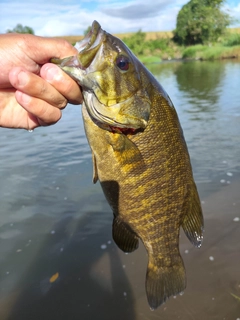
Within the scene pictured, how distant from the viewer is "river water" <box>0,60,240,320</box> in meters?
3.60

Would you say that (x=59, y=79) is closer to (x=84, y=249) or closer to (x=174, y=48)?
(x=84, y=249)

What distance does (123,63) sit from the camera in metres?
1.91

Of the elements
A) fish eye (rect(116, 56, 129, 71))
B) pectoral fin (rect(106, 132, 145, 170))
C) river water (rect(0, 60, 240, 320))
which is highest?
fish eye (rect(116, 56, 129, 71))

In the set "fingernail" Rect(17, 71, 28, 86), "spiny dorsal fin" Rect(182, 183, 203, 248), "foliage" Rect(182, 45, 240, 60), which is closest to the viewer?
"fingernail" Rect(17, 71, 28, 86)

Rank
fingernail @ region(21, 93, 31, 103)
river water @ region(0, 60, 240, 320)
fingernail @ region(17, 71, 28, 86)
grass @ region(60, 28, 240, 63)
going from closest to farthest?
fingernail @ region(17, 71, 28, 86), fingernail @ region(21, 93, 31, 103), river water @ region(0, 60, 240, 320), grass @ region(60, 28, 240, 63)

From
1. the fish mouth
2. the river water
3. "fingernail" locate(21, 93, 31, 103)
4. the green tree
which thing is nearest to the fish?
the fish mouth

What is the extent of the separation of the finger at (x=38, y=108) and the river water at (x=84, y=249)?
2.35 meters

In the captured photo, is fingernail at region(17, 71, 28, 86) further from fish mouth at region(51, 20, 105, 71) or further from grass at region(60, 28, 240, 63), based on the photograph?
grass at region(60, 28, 240, 63)

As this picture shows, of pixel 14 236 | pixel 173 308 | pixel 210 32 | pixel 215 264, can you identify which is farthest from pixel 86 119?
pixel 210 32

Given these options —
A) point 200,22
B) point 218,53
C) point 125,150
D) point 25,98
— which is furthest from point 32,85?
point 200,22

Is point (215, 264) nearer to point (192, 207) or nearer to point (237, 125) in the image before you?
point (192, 207)

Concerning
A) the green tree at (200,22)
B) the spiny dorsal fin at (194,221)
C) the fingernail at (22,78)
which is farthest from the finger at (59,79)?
the green tree at (200,22)

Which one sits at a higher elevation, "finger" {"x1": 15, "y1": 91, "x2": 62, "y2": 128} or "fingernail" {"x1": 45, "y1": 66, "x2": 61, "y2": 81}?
"fingernail" {"x1": 45, "y1": 66, "x2": 61, "y2": 81}

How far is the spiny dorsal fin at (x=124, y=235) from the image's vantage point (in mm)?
2246
